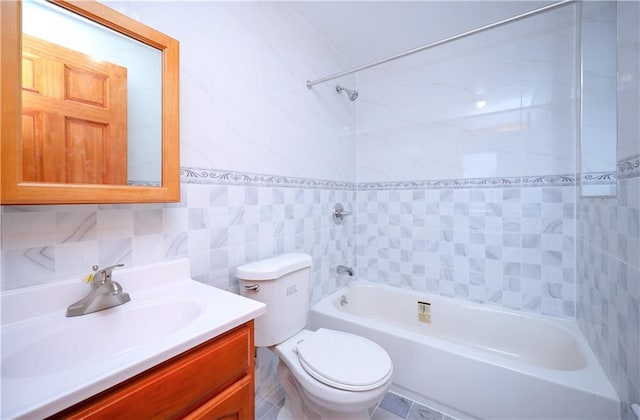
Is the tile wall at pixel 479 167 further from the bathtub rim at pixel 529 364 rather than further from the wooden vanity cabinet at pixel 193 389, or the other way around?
the wooden vanity cabinet at pixel 193 389

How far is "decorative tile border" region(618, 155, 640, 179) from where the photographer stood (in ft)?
2.74

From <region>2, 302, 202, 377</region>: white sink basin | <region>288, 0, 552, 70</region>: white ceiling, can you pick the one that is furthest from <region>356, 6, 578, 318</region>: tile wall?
<region>2, 302, 202, 377</region>: white sink basin

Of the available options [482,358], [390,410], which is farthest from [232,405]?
[482,358]

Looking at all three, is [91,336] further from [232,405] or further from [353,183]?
[353,183]

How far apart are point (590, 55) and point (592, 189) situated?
741 mm

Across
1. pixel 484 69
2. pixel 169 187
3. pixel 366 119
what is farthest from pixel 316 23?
pixel 169 187

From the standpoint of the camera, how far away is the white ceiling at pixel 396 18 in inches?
61.1

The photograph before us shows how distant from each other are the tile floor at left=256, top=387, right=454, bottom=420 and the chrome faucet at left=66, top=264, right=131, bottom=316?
1008mm

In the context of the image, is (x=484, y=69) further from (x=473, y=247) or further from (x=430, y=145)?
(x=473, y=247)

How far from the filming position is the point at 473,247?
6.00 ft

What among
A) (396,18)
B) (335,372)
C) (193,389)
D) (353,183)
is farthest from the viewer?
(353,183)

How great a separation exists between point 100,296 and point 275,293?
0.63 metres

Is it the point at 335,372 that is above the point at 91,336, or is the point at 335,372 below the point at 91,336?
below

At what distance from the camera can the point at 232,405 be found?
2.41 feet
